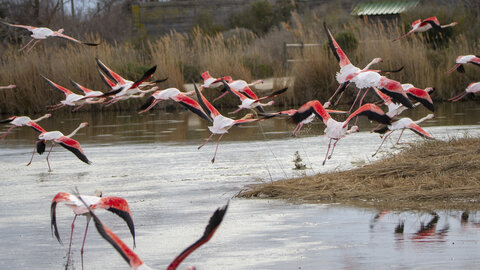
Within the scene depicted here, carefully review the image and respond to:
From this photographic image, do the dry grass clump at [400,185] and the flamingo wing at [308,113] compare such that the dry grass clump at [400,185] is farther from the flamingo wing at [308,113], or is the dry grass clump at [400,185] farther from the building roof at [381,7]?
the building roof at [381,7]

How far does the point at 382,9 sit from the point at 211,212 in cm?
3846

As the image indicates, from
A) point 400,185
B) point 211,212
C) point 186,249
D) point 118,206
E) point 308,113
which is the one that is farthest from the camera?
point 400,185

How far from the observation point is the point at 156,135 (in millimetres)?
16500

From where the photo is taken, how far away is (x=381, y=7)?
149ft

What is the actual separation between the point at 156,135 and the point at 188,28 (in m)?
33.1

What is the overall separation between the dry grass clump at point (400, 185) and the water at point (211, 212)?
0.32 metres

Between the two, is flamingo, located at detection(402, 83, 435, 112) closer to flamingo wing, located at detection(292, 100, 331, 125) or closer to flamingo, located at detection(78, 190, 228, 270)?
flamingo wing, located at detection(292, 100, 331, 125)

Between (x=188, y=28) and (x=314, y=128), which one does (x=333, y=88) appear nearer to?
(x=314, y=128)

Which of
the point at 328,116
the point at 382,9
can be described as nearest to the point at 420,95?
the point at 328,116

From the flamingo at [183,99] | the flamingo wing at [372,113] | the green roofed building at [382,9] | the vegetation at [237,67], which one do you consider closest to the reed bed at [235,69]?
the vegetation at [237,67]

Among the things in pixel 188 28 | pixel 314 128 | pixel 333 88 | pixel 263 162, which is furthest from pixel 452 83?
pixel 188 28

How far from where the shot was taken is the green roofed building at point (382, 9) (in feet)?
146

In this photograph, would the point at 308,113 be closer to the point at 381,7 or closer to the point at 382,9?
the point at 382,9

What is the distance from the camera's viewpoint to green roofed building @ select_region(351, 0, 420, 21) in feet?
146
